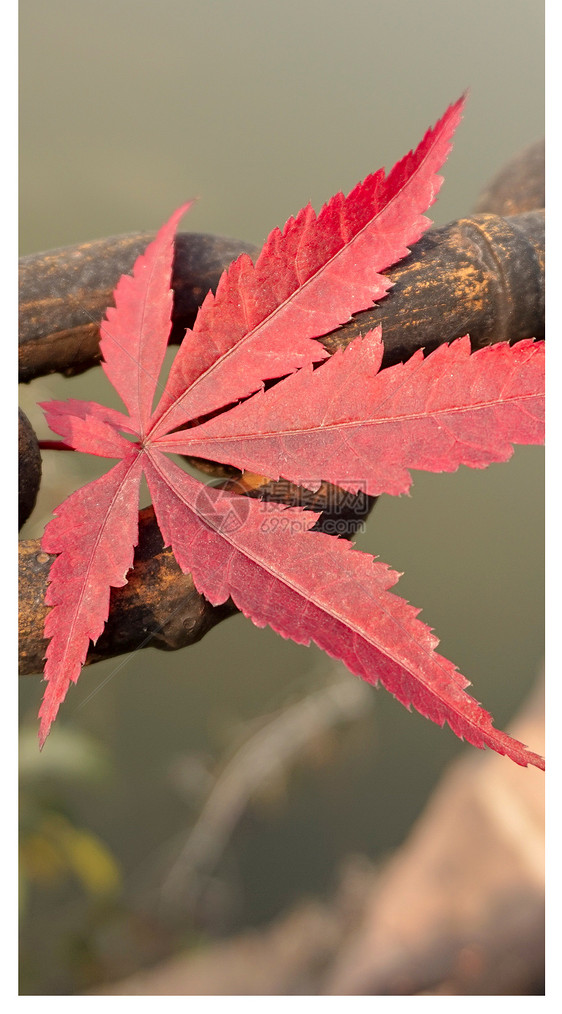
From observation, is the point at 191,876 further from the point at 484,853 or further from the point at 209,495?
the point at 209,495

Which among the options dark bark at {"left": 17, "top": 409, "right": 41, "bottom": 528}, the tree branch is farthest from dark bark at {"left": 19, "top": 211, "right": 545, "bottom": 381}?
dark bark at {"left": 17, "top": 409, "right": 41, "bottom": 528}

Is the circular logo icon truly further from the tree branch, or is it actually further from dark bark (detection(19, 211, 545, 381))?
dark bark (detection(19, 211, 545, 381))

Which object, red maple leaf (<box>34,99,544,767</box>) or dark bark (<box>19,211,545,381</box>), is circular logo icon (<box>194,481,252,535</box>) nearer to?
red maple leaf (<box>34,99,544,767</box>)

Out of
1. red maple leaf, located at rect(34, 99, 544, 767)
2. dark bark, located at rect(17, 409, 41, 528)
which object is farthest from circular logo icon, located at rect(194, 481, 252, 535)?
dark bark, located at rect(17, 409, 41, 528)

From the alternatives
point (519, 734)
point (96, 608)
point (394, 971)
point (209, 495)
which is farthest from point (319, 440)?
point (519, 734)

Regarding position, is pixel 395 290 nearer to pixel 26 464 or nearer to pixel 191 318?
pixel 191 318

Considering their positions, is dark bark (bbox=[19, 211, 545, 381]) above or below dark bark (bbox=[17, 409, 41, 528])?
above

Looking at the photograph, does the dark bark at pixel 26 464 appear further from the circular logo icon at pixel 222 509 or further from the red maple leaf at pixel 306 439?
the circular logo icon at pixel 222 509

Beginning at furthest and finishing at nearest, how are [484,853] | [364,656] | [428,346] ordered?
[484,853]
[428,346]
[364,656]
